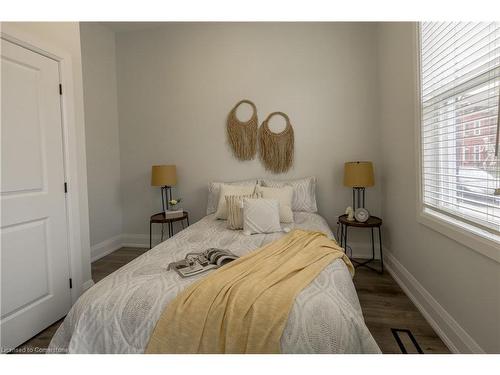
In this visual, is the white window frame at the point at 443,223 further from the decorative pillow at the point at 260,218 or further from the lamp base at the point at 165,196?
the lamp base at the point at 165,196

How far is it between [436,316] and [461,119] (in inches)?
51.0

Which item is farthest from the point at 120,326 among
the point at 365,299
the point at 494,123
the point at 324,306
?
the point at 494,123

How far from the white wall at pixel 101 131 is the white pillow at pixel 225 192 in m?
1.60

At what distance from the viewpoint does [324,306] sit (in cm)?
118

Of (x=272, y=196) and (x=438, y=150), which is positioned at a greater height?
(x=438, y=150)

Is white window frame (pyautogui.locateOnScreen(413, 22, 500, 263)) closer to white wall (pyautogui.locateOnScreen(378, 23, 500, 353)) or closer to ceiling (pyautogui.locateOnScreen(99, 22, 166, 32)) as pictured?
white wall (pyautogui.locateOnScreen(378, 23, 500, 353))

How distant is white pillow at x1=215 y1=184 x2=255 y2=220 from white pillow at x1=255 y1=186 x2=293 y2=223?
0.10 m

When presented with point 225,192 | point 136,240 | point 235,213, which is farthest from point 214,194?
point 136,240

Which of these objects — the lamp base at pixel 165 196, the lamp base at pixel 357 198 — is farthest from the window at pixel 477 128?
→ the lamp base at pixel 165 196

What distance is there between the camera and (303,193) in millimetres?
3127

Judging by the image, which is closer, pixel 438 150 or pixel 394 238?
pixel 438 150

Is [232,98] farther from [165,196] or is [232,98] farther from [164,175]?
[165,196]
